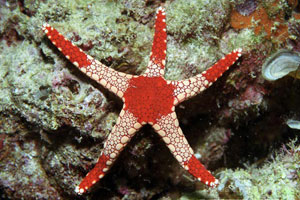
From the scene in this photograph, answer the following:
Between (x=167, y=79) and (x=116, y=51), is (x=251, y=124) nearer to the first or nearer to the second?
(x=167, y=79)

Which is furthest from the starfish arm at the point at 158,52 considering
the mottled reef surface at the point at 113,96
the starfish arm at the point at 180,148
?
the starfish arm at the point at 180,148

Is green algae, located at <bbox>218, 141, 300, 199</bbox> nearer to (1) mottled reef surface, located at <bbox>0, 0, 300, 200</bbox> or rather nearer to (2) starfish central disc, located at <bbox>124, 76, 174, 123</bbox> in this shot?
(1) mottled reef surface, located at <bbox>0, 0, 300, 200</bbox>

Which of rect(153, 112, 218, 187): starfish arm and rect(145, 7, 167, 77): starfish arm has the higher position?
rect(145, 7, 167, 77): starfish arm

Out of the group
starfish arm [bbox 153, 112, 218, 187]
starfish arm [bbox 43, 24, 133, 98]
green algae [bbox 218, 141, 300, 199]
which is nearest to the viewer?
starfish arm [bbox 153, 112, 218, 187]

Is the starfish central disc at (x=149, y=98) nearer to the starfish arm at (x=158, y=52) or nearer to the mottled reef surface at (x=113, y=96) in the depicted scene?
the starfish arm at (x=158, y=52)

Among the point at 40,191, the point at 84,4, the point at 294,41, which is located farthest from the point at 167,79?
the point at 40,191

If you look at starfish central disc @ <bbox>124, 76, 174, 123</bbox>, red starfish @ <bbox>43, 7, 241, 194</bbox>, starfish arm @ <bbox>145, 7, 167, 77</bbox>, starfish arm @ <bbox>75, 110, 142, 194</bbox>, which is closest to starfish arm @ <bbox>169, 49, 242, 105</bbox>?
red starfish @ <bbox>43, 7, 241, 194</bbox>

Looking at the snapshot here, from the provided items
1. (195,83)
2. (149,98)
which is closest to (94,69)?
(149,98)
